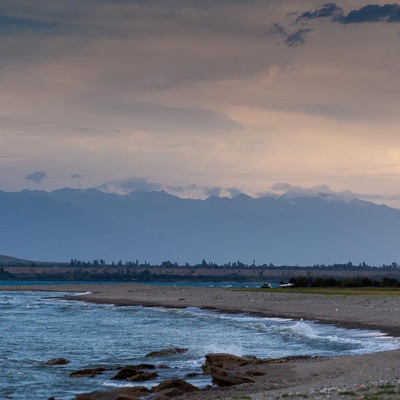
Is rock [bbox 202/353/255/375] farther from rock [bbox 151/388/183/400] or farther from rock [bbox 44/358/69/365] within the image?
rock [bbox 44/358/69/365]

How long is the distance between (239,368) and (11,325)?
135 feet

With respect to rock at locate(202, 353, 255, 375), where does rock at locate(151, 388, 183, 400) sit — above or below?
below

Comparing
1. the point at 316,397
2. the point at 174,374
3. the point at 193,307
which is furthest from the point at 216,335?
the point at 193,307

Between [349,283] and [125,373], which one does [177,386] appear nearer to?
[125,373]

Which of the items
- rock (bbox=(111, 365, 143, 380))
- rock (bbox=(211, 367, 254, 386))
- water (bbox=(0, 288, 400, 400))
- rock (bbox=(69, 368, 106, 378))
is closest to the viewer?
rock (bbox=(211, 367, 254, 386))

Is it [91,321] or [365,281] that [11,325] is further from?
[365,281]

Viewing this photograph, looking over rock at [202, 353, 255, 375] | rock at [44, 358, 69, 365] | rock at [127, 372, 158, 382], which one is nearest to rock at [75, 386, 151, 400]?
rock at [127, 372, 158, 382]

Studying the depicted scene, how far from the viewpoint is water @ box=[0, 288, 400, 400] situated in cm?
3164

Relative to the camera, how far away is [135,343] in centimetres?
4806

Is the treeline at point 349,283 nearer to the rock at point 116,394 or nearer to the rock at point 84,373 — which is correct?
the rock at point 84,373

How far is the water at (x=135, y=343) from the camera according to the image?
104 ft

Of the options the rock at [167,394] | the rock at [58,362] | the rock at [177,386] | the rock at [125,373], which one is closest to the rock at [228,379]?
the rock at [177,386]

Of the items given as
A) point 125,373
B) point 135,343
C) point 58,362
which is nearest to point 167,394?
point 125,373

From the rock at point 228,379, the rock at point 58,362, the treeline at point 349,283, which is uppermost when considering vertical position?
the treeline at point 349,283
